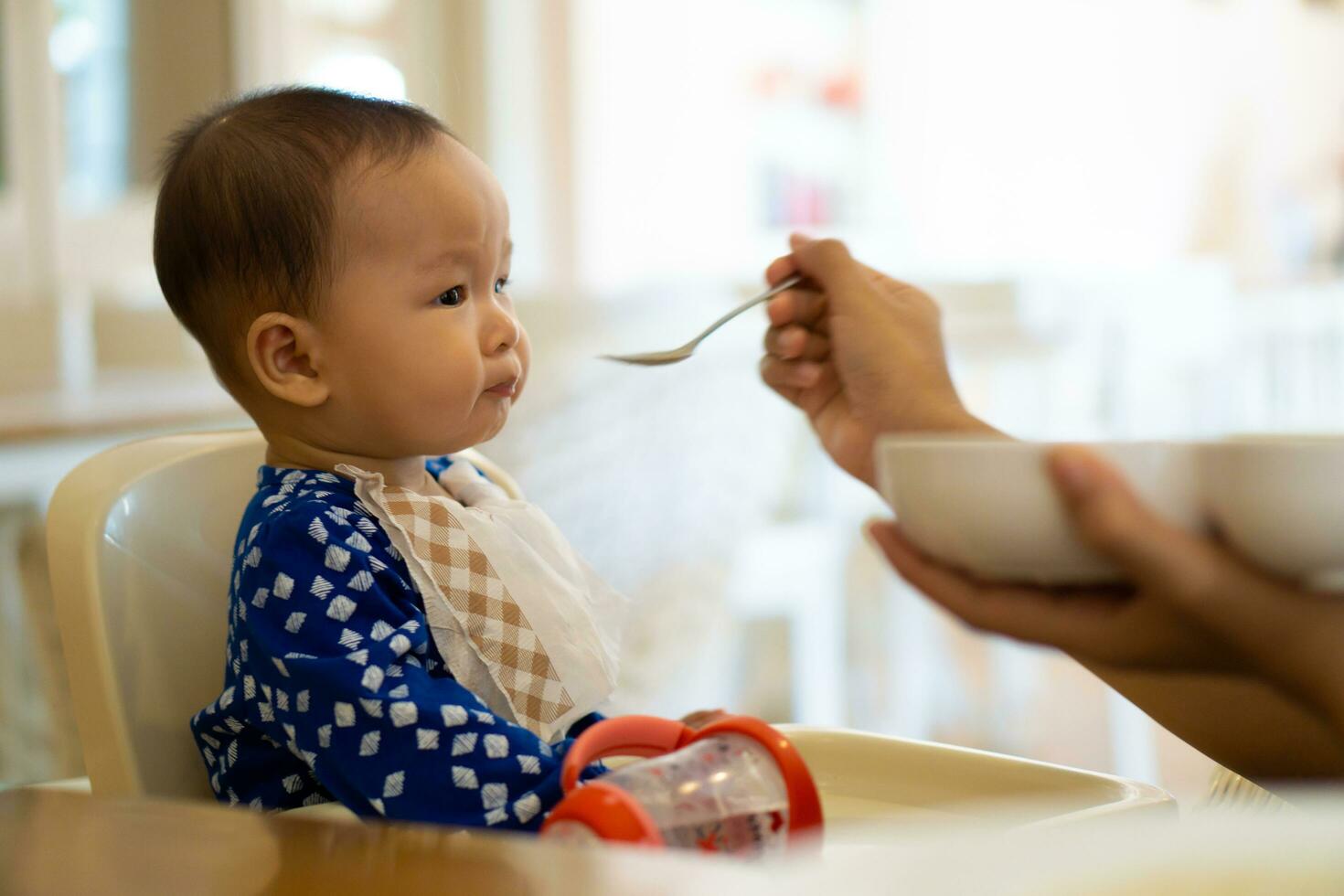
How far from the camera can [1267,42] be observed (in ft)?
16.4

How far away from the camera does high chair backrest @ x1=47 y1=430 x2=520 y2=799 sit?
71 cm

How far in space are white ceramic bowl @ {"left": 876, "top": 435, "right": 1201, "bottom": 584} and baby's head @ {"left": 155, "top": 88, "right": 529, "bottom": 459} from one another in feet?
1.16

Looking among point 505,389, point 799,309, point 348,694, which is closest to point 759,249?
point 799,309

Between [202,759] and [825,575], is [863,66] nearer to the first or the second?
[825,575]

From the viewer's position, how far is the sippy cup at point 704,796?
18.4 inches

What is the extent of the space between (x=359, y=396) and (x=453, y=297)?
7 cm

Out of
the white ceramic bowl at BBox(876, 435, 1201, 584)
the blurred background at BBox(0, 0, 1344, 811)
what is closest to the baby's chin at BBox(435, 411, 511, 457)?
the white ceramic bowl at BBox(876, 435, 1201, 584)

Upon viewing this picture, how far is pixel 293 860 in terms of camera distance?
1.04 ft

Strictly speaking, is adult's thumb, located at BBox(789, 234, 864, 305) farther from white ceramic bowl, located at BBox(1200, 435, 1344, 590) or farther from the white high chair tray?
white ceramic bowl, located at BBox(1200, 435, 1344, 590)

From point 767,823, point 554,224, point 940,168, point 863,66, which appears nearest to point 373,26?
point 554,224

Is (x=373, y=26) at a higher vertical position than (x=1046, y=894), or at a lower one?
higher

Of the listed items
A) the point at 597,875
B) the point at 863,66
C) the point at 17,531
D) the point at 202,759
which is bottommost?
the point at 17,531

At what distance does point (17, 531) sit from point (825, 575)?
50.5 inches

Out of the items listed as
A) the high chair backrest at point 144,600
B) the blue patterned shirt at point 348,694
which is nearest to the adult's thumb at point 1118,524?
the blue patterned shirt at point 348,694
